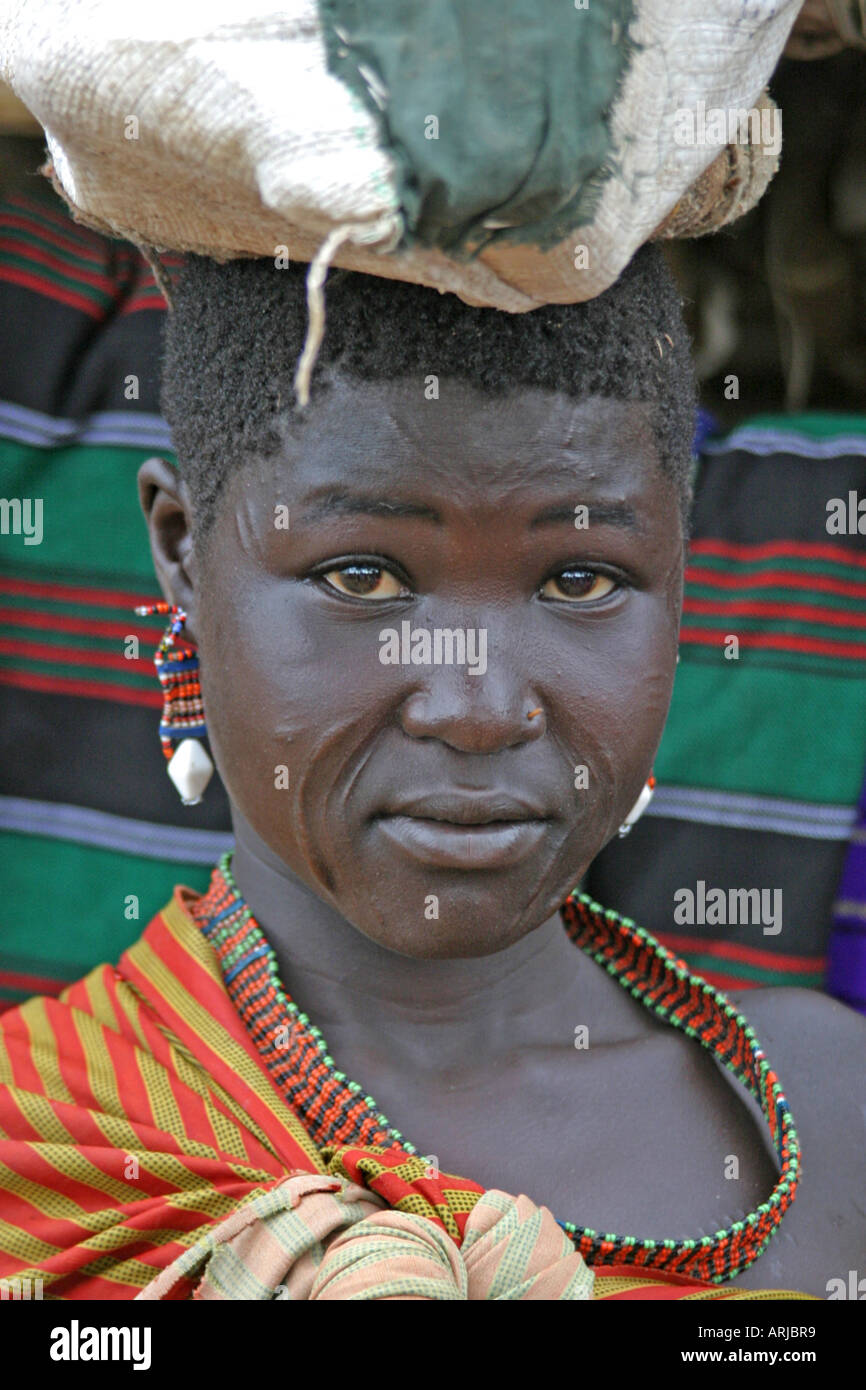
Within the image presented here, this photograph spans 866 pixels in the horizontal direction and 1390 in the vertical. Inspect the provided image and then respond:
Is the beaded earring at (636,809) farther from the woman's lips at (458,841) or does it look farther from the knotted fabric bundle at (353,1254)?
the knotted fabric bundle at (353,1254)

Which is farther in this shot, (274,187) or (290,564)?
(290,564)

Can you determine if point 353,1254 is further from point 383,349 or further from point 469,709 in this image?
point 383,349

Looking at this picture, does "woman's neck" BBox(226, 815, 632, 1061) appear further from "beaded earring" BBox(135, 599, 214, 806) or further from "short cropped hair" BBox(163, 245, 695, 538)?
"short cropped hair" BBox(163, 245, 695, 538)

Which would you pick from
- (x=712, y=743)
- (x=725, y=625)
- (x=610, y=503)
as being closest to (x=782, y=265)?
(x=725, y=625)

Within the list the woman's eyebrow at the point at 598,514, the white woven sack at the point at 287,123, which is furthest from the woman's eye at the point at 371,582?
the white woven sack at the point at 287,123

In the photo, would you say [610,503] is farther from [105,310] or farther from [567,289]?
[105,310]

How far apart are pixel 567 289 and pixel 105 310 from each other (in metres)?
1.50

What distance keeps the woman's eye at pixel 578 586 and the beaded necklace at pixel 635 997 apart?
1.69 feet

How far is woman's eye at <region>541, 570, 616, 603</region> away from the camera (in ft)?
4.68

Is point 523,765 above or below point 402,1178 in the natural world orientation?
above

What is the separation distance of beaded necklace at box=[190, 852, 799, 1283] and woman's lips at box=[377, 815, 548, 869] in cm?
30

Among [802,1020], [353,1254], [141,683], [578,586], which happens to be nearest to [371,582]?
[578,586]

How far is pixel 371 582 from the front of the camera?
1385 millimetres
